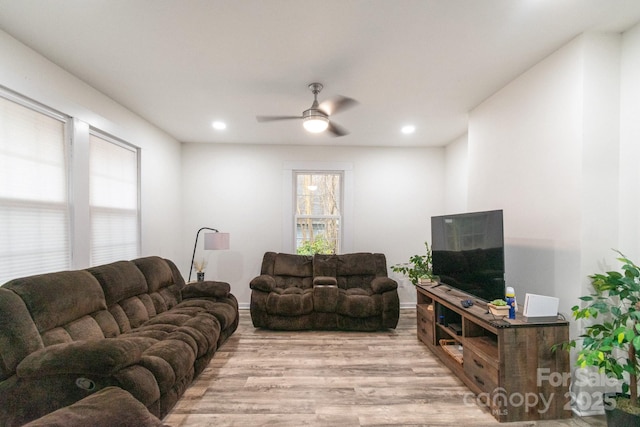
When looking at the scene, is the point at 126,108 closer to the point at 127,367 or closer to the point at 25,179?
the point at 25,179

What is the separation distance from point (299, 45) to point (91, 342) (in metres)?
2.36

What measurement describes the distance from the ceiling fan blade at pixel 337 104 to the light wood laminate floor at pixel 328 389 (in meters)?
2.60

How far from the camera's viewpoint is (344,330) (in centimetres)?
380

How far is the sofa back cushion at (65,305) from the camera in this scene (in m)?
1.82

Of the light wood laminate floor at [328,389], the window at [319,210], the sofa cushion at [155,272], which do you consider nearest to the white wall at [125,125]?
the sofa cushion at [155,272]

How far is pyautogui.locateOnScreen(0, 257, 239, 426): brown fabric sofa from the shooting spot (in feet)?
5.34

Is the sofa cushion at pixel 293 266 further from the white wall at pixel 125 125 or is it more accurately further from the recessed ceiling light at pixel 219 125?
the recessed ceiling light at pixel 219 125

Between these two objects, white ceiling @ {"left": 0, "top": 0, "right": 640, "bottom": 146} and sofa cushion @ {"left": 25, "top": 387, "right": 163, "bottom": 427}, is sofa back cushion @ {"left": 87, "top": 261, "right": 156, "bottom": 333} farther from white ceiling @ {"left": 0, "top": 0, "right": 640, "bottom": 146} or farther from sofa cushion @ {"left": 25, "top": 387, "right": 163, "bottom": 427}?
white ceiling @ {"left": 0, "top": 0, "right": 640, "bottom": 146}

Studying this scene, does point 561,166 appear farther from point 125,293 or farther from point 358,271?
point 125,293

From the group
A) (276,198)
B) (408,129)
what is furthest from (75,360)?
(408,129)

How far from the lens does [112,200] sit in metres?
3.16

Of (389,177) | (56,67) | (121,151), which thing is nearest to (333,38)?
(56,67)

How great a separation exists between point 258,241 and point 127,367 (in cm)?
302

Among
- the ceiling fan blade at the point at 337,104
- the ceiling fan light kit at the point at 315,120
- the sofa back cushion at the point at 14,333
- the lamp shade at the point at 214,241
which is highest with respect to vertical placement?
the ceiling fan blade at the point at 337,104
